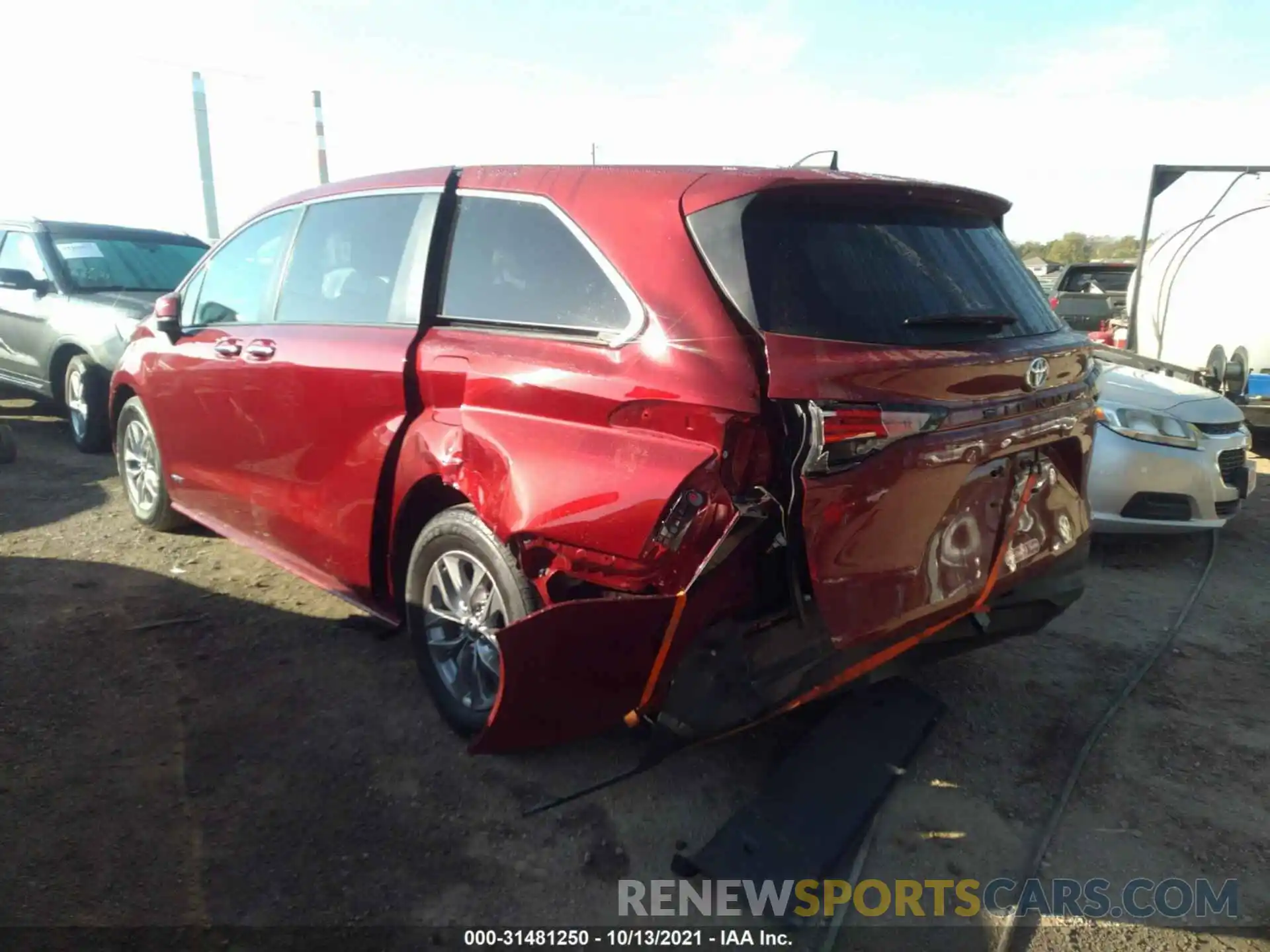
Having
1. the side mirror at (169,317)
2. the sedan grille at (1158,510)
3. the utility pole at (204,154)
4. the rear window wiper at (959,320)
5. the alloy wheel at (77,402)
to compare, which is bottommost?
the sedan grille at (1158,510)

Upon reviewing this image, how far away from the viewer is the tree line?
3594cm

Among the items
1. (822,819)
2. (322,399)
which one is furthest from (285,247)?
(822,819)

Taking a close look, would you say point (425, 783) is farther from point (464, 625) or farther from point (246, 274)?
point (246, 274)

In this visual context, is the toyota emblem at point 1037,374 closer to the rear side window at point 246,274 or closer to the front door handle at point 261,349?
the front door handle at point 261,349

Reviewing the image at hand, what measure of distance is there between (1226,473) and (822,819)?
12.7 feet

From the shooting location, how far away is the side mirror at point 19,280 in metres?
6.89

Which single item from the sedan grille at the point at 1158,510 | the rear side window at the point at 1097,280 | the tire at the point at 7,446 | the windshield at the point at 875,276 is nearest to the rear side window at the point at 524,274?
the windshield at the point at 875,276

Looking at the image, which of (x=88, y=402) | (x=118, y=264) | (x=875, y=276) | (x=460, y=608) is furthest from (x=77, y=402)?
(x=875, y=276)

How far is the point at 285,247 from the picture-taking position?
3.96m

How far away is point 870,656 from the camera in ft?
8.61

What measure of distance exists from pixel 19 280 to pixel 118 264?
2.31ft

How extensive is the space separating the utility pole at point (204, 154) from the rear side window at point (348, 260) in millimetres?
11719

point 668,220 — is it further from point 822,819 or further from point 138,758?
point 138,758

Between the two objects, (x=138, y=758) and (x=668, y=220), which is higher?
(x=668, y=220)
